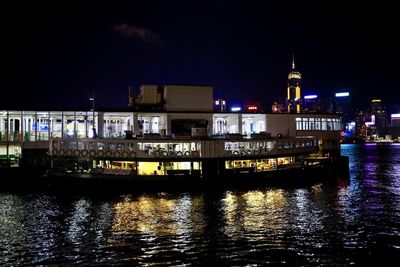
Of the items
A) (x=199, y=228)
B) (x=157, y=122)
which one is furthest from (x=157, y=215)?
(x=157, y=122)

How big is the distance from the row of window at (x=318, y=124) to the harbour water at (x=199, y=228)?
2611 cm

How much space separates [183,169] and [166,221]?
16.4m

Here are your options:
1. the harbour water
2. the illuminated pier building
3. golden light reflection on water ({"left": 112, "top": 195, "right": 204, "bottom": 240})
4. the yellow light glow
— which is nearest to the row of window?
the illuminated pier building

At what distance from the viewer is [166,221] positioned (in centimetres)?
3039

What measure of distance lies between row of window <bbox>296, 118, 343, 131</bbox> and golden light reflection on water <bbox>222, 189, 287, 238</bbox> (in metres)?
26.3

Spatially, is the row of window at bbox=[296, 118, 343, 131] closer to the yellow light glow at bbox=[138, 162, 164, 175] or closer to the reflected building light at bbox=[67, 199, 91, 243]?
the yellow light glow at bbox=[138, 162, 164, 175]

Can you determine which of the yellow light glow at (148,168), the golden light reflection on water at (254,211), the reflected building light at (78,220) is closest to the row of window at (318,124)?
the golden light reflection on water at (254,211)

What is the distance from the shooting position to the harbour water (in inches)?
Answer: 896

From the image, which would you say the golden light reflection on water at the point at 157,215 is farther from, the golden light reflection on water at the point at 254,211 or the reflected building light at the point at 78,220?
the golden light reflection on water at the point at 254,211

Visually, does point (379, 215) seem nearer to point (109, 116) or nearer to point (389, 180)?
point (389, 180)

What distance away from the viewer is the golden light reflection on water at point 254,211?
28.8 metres

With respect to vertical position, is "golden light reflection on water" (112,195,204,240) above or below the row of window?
below

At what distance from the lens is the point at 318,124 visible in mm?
70562

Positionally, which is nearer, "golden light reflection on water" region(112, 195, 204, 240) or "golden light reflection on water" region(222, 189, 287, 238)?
"golden light reflection on water" region(112, 195, 204, 240)
